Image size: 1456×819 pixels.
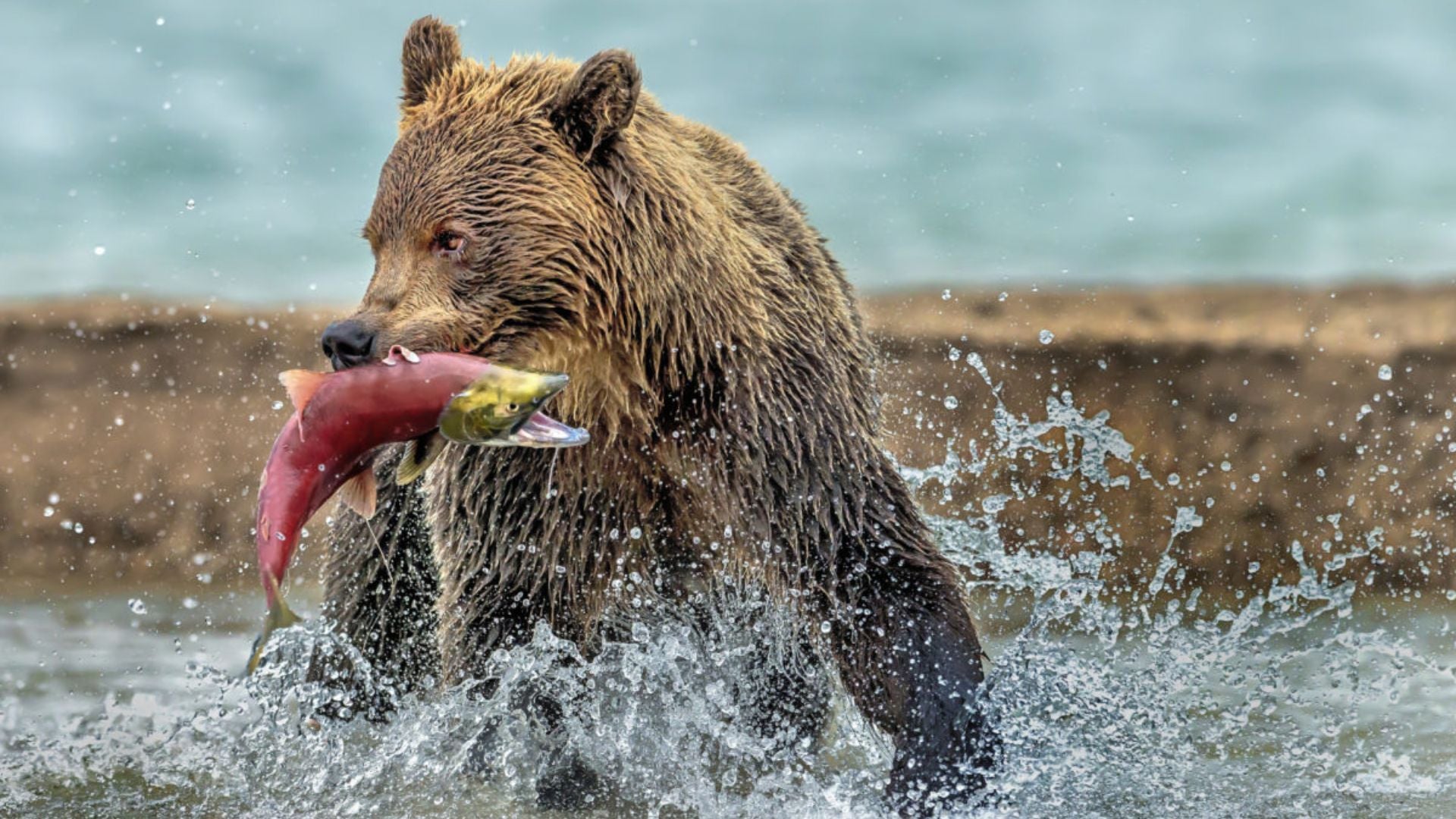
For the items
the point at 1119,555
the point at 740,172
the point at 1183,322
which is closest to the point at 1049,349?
the point at 1183,322

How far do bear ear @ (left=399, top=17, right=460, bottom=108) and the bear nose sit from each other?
1.12 m

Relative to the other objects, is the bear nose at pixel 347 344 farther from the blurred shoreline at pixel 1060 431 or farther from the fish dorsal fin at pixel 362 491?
the blurred shoreline at pixel 1060 431

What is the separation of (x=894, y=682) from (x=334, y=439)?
1841 millimetres

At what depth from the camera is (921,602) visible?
4.25m

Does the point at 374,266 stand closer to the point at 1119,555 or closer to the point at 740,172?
the point at 740,172

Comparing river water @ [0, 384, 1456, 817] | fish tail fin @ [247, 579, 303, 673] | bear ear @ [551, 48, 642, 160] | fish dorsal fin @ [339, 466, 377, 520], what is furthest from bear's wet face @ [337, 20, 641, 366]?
river water @ [0, 384, 1456, 817]

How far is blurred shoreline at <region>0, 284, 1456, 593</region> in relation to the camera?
34.3 ft

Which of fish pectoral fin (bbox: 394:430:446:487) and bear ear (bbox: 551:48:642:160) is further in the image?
bear ear (bbox: 551:48:642:160)

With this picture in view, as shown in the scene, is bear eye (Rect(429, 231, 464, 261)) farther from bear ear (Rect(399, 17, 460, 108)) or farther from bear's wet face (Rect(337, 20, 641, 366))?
bear ear (Rect(399, 17, 460, 108))

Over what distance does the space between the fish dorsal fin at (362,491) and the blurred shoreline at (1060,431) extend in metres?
6.56

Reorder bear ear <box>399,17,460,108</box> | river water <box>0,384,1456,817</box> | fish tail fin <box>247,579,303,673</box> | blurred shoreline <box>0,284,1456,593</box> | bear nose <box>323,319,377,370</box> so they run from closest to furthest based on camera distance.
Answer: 1. fish tail fin <box>247,579,303,673</box>
2. bear nose <box>323,319,377,370</box>
3. bear ear <box>399,17,460,108</box>
4. river water <box>0,384,1456,817</box>
5. blurred shoreline <box>0,284,1456,593</box>

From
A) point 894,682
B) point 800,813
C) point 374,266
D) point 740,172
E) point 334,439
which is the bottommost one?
point 800,813

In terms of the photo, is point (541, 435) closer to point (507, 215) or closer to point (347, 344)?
point (347, 344)

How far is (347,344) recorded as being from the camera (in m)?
3.36
